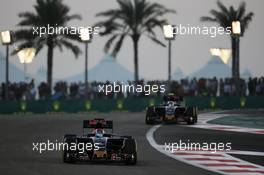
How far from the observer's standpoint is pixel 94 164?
60.2ft

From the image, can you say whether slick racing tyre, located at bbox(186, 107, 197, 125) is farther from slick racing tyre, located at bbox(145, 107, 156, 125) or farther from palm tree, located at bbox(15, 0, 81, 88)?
palm tree, located at bbox(15, 0, 81, 88)

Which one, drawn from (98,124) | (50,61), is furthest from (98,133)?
(50,61)

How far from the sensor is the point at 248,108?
184 ft

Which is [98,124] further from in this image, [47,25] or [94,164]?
[47,25]

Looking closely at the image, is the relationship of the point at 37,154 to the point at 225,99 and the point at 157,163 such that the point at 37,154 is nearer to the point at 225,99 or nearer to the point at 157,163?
the point at 157,163

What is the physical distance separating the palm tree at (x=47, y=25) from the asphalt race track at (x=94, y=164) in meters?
24.4

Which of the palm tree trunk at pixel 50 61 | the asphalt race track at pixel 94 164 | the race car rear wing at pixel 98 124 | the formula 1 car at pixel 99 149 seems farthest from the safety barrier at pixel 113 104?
the formula 1 car at pixel 99 149

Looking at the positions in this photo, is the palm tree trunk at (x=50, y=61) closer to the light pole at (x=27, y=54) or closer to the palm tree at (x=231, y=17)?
the light pole at (x=27, y=54)

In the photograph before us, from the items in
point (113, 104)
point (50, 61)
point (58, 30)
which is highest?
point (58, 30)

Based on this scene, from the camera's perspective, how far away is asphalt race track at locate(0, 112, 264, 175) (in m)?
17.0

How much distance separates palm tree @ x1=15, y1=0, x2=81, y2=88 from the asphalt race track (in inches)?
960

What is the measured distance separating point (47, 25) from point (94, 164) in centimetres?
4542

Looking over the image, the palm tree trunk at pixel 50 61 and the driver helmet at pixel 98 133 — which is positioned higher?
the palm tree trunk at pixel 50 61

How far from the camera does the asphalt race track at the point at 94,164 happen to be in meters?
17.0
